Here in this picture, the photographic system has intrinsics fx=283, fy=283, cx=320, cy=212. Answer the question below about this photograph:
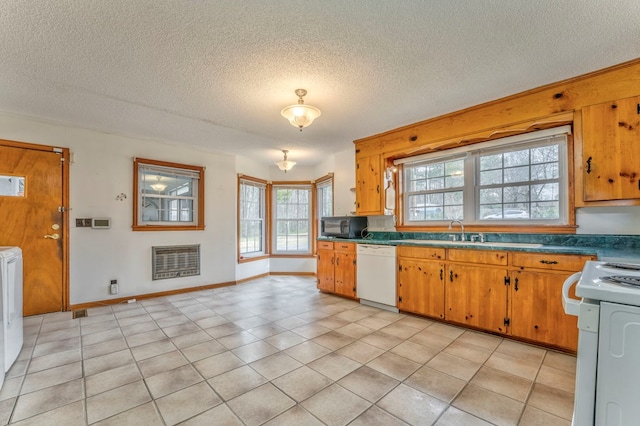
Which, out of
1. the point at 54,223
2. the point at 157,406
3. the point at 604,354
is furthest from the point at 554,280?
the point at 54,223

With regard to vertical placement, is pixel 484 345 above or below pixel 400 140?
below

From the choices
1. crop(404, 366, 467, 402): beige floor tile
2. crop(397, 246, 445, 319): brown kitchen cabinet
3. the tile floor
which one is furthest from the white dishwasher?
crop(404, 366, 467, 402): beige floor tile

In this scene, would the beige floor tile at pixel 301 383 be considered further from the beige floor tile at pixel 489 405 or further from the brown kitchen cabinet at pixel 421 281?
the brown kitchen cabinet at pixel 421 281

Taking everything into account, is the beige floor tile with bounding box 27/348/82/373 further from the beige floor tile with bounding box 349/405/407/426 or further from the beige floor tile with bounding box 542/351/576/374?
the beige floor tile with bounding box 542/351/576/374

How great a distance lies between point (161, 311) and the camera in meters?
3.68

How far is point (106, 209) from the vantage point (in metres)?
4.00

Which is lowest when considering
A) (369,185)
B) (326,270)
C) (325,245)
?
(326,270)

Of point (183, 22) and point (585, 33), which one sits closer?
point (183, 22)

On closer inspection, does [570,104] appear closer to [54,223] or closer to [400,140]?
[400,140]

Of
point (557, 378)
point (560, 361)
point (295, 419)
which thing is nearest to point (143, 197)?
point (295, 419)

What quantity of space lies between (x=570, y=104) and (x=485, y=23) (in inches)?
56.1

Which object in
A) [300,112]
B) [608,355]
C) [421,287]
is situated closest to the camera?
[608,355]

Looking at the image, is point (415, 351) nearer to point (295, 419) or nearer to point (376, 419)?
point (376, 419)

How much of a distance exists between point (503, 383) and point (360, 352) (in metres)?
1.07
